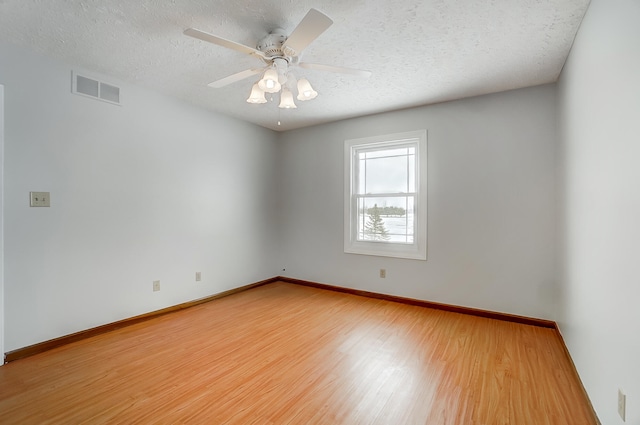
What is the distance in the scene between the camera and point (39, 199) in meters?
2.46

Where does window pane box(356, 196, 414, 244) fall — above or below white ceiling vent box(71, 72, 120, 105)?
below

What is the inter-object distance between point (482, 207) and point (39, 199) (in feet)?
14.2

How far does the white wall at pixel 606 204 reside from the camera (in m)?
1.24

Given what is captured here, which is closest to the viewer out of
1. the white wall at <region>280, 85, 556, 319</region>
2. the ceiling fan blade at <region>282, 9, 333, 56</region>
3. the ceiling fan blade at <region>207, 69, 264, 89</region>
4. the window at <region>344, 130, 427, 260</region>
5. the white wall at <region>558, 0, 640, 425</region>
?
the white wall at <region>558, 0, 640, 425</region>

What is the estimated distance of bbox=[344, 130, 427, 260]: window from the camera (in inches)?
147

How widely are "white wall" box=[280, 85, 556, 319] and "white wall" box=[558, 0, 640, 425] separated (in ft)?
2.52

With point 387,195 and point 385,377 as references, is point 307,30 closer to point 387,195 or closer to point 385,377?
point 385,377

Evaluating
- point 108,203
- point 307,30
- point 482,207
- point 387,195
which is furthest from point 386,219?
point 108,203

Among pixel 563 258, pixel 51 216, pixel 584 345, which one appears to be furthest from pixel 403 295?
pixel 51 216

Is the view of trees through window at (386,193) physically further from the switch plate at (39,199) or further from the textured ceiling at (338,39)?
the switch plate at (39,199)

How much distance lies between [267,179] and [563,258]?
389 centimetres

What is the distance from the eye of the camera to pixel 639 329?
116 centimetres

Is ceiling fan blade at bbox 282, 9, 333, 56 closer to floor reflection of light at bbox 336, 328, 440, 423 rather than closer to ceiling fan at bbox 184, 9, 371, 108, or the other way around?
ceiling fan at bbox 184, 9, 371, 108

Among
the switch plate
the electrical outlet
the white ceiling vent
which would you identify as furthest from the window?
the switch plate
